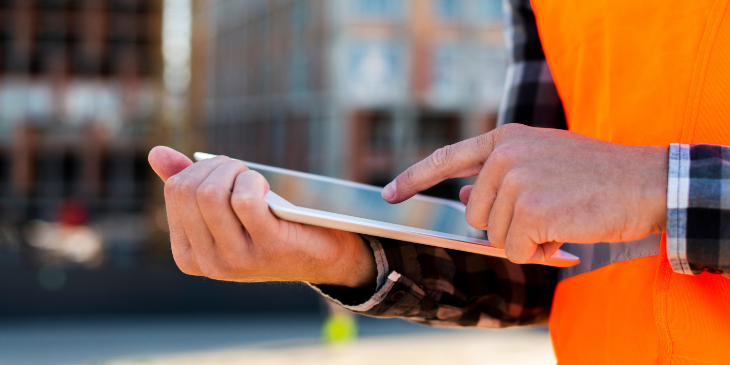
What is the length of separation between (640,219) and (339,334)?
601 centimetres

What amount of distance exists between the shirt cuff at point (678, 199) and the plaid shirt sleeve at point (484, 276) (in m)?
0.27

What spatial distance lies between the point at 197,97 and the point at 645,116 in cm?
1250

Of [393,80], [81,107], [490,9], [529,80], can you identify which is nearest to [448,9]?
[490,9]

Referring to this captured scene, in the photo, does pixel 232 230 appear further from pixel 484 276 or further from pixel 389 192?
pixel 484 276

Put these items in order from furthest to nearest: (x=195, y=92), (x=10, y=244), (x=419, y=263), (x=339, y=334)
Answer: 1. (x=10, y=244)
2. (x=195, y=92)
3. (x=339, y=334)
4. (x=419, y=263)

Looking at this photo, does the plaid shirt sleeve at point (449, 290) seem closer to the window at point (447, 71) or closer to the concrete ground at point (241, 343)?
the concrete ground at point (241, 343)

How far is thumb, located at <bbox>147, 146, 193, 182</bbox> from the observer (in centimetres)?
56

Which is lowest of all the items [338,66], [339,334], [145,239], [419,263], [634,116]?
[145,239]

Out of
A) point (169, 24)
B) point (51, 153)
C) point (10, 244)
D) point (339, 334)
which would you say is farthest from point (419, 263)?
point (51, 153)

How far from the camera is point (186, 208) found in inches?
19.8

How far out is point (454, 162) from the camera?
1.68ft

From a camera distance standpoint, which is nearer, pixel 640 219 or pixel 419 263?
pixel 640 219

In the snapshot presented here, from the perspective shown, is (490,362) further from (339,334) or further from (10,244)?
(10,244)

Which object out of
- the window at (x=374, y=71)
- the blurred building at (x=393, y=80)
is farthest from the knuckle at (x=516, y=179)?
the window at (x=374, y=71)
